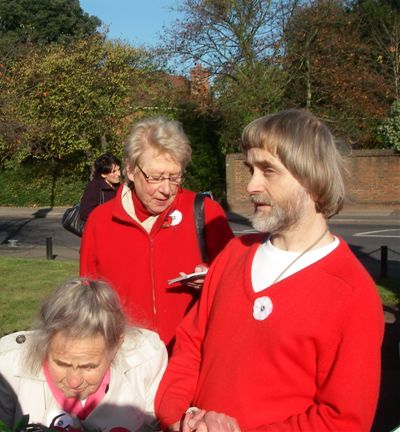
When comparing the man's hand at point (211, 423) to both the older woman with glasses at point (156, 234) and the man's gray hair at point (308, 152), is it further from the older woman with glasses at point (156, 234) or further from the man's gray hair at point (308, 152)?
the older woman with glasses at point (156, 234)

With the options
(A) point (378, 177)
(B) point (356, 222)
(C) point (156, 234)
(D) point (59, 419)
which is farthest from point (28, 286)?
(A) point (378, 177)

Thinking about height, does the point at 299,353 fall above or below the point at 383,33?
below

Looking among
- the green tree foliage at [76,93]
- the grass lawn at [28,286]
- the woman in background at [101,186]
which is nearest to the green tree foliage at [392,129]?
the green tree foliage at [76,93]

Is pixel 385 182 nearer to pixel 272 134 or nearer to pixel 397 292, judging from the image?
pixel 397 292

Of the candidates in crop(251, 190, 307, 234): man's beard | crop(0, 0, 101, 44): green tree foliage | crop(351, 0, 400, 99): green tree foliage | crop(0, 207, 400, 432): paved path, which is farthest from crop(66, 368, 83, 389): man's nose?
crop(0, 0, 101, 44): green tree foliage

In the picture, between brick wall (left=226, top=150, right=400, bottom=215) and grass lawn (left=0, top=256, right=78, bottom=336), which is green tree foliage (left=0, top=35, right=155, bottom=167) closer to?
brick wall (left=226, top=150, right=400, bottom=215)

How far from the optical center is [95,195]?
6.96 meters

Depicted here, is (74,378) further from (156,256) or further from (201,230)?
(201,230)

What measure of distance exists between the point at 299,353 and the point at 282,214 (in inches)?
17.2

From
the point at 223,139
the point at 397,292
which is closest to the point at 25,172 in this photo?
the point at 223,139

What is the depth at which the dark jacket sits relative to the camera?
6879 mm

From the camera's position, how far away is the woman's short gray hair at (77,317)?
2.48 metres

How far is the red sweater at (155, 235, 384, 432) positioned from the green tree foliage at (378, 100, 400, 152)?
77.4ft

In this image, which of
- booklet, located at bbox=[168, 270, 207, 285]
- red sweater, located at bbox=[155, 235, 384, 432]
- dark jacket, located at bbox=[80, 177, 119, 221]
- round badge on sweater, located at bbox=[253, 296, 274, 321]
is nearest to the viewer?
red sweater, located at bbox=[155, 235, 384, 432]
